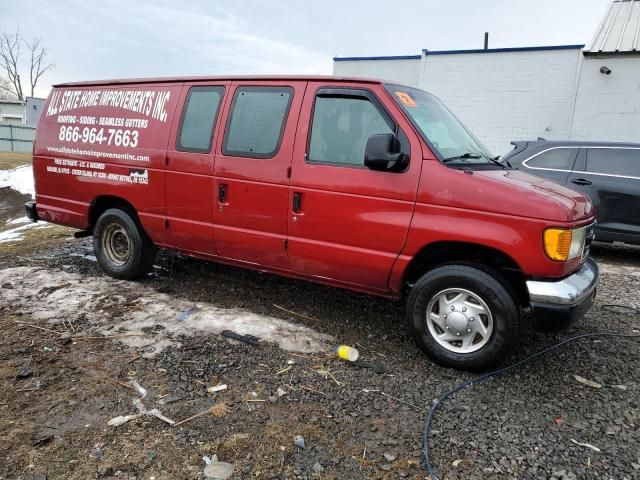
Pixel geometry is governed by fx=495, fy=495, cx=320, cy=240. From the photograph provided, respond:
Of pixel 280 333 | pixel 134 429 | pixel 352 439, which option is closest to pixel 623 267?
pixel 280 333

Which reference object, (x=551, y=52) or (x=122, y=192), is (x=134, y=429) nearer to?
(x=122, y=192)

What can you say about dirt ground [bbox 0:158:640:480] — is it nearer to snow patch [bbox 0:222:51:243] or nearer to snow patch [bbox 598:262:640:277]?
snow patch [bbox 598:262:640:277]

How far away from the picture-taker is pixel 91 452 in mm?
2629

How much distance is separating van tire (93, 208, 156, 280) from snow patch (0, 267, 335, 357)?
0.57 feet

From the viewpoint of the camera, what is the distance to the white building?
42.4 ft

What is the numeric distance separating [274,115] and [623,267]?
568cm

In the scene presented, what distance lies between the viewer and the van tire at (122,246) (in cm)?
533

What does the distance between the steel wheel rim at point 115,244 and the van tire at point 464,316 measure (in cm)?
342

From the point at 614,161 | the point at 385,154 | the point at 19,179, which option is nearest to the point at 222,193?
the point at 385,154

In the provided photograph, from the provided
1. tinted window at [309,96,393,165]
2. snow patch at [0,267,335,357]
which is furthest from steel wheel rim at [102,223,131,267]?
tinted window at [309,96,393,165]

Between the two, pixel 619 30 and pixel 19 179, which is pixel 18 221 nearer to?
pixel 19 179

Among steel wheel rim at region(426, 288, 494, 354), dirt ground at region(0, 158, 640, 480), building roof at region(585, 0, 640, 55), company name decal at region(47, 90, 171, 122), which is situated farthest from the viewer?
building roof at region(585, 0, 640, 55)

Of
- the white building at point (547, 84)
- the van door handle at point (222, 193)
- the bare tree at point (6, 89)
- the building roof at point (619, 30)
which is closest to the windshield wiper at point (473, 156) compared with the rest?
the van door handle at point (222, 193)

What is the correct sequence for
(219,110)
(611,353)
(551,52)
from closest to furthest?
(611,353) < (219,110) < (551,52)
